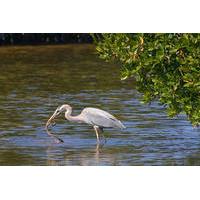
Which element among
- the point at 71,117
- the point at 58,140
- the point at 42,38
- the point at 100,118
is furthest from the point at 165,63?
the point at 42,38

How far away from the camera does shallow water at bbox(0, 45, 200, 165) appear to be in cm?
1942

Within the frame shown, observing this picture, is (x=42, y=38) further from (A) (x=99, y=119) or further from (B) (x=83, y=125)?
(A) (x=99, y=119)

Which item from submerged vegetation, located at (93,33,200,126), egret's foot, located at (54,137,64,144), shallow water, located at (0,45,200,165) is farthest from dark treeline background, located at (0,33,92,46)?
submerged vegetation, located at (93,33,200,126)

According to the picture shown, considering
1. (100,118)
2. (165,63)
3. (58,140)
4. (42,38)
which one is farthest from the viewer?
(42,38)

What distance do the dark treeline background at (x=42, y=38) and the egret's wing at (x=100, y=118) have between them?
34.7 metres

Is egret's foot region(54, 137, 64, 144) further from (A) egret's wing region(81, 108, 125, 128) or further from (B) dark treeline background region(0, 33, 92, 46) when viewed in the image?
(B) dark treeline background region(0, 33, 92, 46)

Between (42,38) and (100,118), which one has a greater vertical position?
(100,118)

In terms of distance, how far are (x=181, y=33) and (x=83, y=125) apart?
22.9ft

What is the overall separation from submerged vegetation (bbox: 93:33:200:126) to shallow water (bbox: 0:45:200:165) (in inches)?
63.7

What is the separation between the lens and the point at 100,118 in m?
20.8

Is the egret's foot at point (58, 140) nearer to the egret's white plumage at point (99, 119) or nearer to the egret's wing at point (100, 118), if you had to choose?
the egret's white plumage at point (99, 119)

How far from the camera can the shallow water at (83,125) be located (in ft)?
63.7

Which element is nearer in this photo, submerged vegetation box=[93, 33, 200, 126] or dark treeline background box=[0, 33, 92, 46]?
submerged vegetation box=[93, 33, 200, 126]

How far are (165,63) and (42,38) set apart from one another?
40077 millimetres
